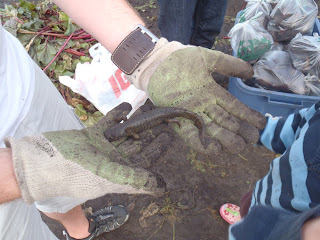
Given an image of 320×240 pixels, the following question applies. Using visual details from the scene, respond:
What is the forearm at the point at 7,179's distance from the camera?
117 cm

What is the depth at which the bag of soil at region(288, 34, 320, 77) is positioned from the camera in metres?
2.68

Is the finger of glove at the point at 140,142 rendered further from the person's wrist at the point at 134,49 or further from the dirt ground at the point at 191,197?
the dirt ground at the point at 191,197

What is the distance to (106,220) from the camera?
8.38ft

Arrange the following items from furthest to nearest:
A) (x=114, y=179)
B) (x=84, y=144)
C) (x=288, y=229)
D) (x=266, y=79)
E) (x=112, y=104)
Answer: (x=112, y=104) < (x=266, y=79) < (x=84, y=144) < (x=114, y=179) < (x=288, y=229)

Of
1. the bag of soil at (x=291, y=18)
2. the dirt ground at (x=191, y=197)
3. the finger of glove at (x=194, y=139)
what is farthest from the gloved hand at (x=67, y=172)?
the bag of soil at (x=291, y=18)

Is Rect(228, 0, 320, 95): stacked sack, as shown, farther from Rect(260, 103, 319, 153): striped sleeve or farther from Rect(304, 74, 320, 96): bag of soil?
Rect(260, 103, 319, 153): striped sleeve

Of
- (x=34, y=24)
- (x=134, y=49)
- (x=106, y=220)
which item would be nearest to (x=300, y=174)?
(x=134, y=49)

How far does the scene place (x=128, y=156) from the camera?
146cm

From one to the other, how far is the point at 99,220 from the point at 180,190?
0.87m

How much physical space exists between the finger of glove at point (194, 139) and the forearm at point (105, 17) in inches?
28.6

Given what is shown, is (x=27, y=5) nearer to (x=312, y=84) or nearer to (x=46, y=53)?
(x=46, y=53)

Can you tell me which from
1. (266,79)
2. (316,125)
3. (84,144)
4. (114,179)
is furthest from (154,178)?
(266,79)

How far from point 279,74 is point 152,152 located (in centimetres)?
194

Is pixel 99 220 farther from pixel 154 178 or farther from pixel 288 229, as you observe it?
pixel 288 229
